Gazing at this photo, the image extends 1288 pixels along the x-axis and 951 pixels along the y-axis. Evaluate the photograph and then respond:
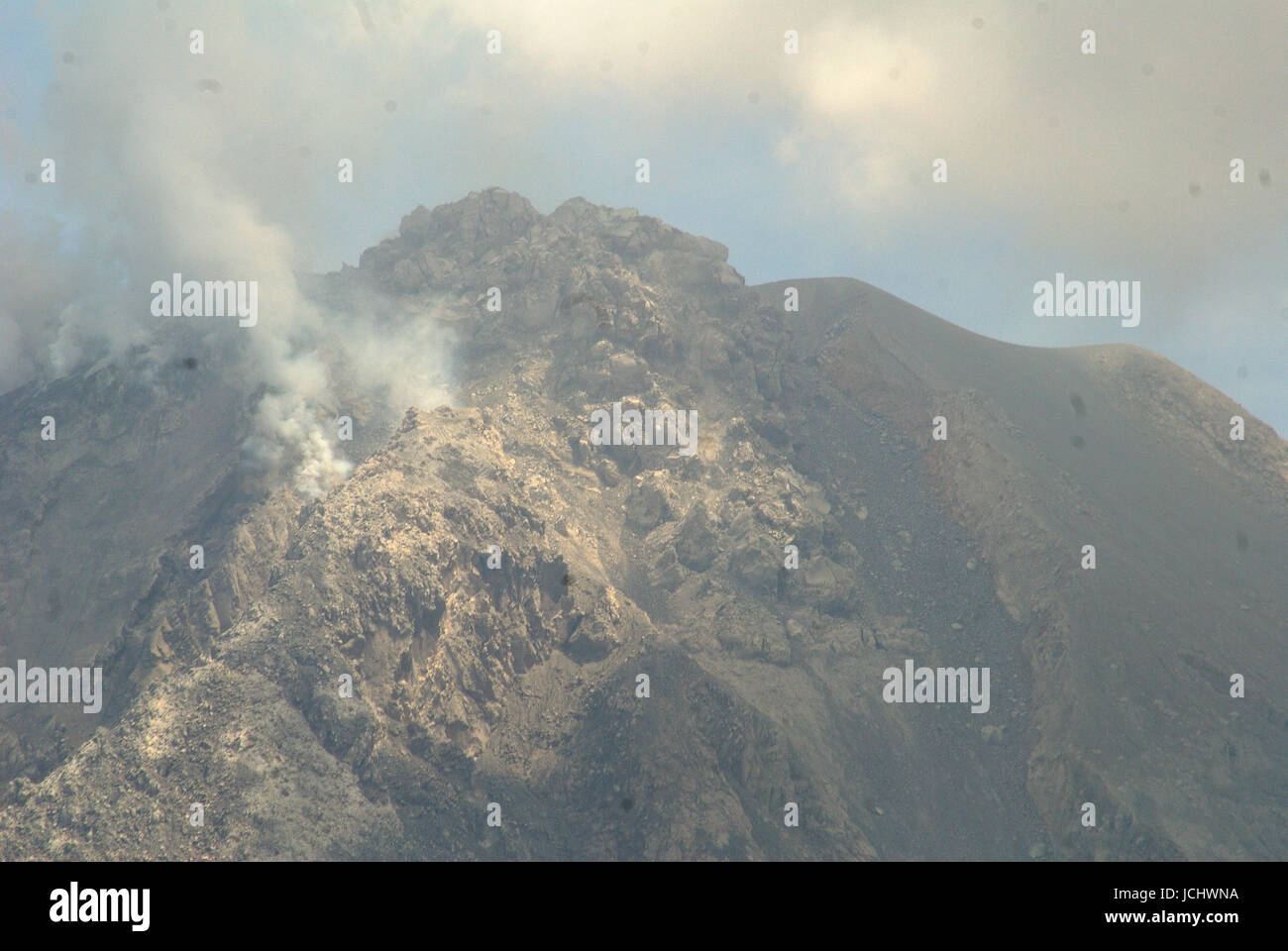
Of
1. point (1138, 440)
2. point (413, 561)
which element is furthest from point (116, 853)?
point (1138, 440)

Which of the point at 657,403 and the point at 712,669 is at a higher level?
the point at 657,403

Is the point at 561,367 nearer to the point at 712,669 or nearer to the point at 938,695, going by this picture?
the point at 712,669

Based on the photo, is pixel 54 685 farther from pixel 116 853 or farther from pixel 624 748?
pixel 624 748

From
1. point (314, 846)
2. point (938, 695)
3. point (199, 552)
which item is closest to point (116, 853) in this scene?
point (314, 846)

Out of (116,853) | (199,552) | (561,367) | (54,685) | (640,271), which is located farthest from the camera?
(640,271)

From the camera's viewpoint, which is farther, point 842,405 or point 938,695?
point 842,405

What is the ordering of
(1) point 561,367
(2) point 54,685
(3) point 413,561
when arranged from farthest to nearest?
(1) point 561,367 → (2) point 54,685 → (3) point 413,561

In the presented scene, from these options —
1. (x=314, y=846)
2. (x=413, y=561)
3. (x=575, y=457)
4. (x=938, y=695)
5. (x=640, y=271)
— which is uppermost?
(x=640, y=271)
